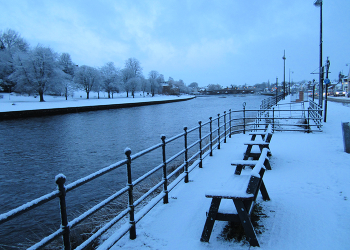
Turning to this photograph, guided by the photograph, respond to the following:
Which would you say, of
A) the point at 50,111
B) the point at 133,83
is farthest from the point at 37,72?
the point at 133,83

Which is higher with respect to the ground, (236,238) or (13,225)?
(236,238)

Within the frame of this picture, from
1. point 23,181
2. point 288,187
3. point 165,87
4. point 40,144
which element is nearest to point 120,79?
point 165,87

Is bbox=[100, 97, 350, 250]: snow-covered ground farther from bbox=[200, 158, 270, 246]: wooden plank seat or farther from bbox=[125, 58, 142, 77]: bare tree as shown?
bbox=[125, 58, 142, 77]: bare tree

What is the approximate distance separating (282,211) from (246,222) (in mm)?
1379

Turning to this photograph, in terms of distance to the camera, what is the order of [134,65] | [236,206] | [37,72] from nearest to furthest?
[236,206] → [37,72] → [134,65]

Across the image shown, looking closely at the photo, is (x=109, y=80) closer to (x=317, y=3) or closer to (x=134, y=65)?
(x=134, y=65)

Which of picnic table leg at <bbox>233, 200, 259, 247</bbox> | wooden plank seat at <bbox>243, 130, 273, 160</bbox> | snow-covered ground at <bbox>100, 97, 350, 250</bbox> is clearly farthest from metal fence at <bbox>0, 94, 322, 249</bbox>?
picnic table leg at <bbox>233, 200, 259, 247</bbox>

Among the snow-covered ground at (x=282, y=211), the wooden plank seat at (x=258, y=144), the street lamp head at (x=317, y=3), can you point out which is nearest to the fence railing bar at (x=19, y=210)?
the snow-covered ground at (x=282, y=211)

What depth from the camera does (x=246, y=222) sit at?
130 inches

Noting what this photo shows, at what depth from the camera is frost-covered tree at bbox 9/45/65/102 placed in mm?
52375

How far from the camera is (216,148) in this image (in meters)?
9.98

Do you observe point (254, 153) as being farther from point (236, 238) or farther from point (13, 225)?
point (13, 225)

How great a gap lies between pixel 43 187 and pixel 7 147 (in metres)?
9.24

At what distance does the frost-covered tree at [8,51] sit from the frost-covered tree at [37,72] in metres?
7.85
